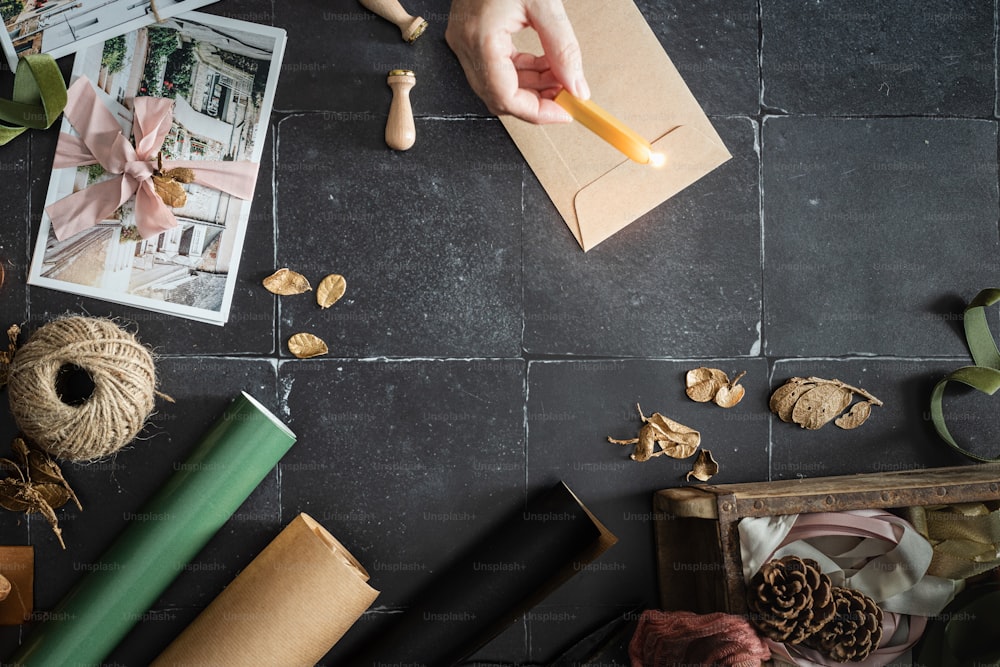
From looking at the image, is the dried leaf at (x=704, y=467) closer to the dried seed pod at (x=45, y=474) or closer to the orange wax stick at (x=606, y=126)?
the orange wax stick at (x=606, y=126)

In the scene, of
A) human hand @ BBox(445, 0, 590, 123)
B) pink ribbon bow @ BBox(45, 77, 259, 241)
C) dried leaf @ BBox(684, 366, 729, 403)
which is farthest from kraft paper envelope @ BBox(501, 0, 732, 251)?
pink ribbon bow @ BBox(45, 77, 259, 241)

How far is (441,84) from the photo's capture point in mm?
1279

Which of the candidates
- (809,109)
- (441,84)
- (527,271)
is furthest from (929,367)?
(441,84)

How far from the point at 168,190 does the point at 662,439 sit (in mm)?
1009

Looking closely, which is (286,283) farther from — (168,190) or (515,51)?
(515,51)

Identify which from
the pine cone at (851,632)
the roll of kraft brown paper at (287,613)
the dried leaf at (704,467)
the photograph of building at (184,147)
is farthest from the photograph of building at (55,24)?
the pine cone at (851,632)

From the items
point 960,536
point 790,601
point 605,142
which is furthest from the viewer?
point 605,142

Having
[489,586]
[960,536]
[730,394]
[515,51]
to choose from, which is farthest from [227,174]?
[960,536]

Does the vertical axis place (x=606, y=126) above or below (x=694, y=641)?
above

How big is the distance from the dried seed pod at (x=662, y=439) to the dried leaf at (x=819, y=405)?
0.67 feet

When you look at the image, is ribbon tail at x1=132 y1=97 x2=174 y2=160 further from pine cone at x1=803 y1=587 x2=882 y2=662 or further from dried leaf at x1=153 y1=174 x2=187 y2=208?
pine cone at x1=803 y1=587 x2=882 y2=662

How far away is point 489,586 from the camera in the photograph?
124cm

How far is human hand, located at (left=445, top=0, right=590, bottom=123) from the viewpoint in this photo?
111 cm

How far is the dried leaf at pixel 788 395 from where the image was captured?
1.31 m
